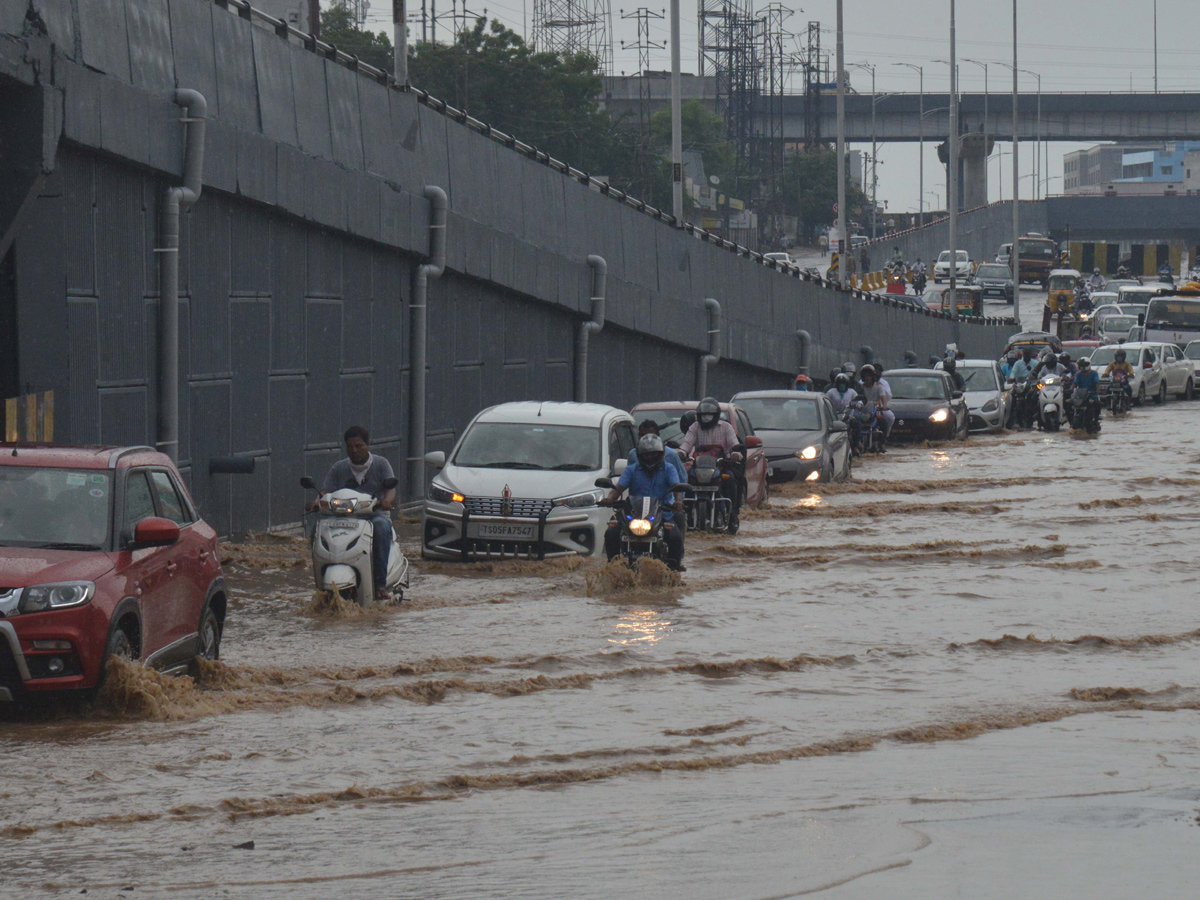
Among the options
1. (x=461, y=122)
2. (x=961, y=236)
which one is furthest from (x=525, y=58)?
(x=461, y=122)

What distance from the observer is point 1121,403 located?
4394 cm

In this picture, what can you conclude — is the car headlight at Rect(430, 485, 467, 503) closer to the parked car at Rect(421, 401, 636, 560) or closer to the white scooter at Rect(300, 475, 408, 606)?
the parked car at Rect(421, 401, 636, 560)

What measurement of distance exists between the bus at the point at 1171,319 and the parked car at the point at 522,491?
1639 inches

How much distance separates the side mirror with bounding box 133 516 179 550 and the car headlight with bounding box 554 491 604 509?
7.23 m

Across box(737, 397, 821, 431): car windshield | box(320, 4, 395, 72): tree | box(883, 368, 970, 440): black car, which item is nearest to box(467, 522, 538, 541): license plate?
box(737, 397, 821, 431): car windshield

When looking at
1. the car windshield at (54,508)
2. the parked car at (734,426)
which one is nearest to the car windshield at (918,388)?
the parked car at (734,426)

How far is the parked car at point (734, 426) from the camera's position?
71.9ft

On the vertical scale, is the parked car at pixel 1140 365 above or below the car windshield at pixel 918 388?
above

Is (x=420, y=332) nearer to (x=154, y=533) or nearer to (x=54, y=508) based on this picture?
(x=54, y=508)

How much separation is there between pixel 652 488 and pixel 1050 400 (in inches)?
982

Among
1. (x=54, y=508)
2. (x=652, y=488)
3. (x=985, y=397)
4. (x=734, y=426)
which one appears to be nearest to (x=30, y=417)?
(x=652, y=488)

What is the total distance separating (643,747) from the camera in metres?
9.08

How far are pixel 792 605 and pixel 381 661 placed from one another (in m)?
4.38

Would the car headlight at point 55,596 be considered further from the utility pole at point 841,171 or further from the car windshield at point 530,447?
A: the utility pole at point 841,171
